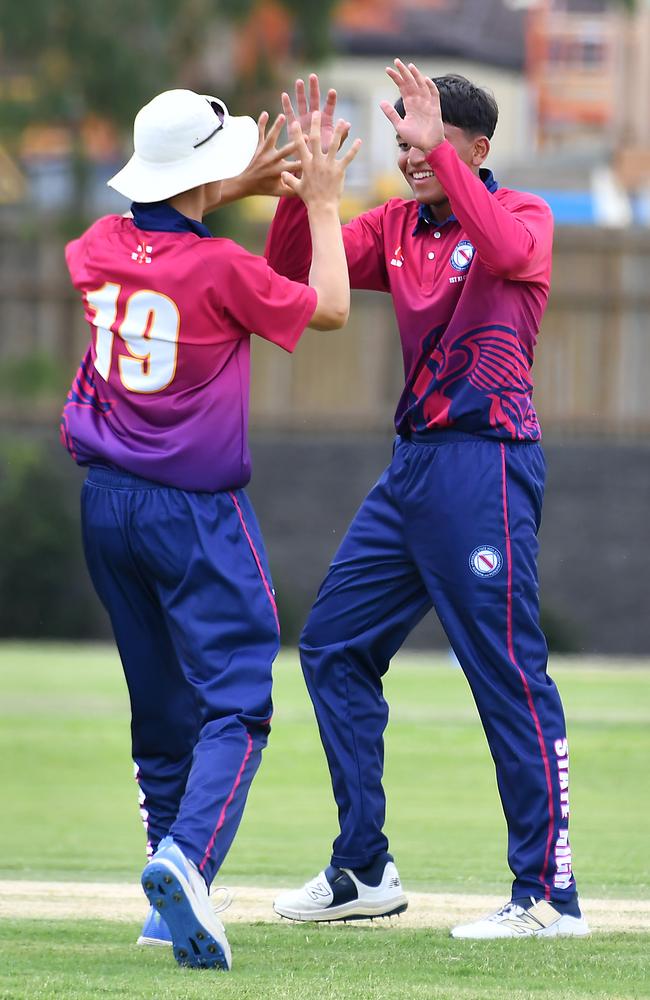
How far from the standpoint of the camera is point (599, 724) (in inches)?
472

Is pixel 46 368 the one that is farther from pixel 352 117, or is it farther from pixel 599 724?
pixel 352 117

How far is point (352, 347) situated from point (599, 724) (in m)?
9.70

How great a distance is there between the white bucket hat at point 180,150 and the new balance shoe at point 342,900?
2.12 meters

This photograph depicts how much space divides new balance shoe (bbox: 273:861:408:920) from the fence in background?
15373 mm

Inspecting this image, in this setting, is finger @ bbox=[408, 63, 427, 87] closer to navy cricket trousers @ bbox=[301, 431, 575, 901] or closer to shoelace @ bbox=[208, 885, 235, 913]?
navy cricket trousers @ bbox=[301, 431, 575, 901]

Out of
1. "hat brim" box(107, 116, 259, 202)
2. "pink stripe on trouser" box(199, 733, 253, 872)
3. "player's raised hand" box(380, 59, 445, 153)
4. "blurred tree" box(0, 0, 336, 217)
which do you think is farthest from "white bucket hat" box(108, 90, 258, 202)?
"blurred tree" box(0, 0, 336, 217)

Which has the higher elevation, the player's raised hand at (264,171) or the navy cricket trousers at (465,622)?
the player's raised hand at (264,171)

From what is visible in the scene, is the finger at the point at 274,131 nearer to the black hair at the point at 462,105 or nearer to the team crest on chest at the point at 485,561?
the black hair at the point at 462,105

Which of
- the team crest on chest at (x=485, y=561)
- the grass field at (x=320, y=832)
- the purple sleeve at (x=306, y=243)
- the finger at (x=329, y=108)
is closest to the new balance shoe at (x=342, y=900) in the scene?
the grass field at (x=320, y=832)

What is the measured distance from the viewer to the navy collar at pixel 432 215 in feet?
17.6

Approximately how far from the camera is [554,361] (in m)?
20.8

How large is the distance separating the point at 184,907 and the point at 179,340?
4.91ft

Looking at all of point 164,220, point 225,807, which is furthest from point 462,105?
point 225,807

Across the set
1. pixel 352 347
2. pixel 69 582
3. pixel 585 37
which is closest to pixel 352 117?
pixel 585 37
